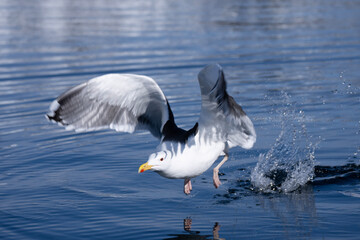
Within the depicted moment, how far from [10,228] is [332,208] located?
402 centimetres

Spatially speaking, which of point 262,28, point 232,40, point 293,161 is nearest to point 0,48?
point 232,40

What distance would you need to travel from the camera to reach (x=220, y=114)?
739 centimetres

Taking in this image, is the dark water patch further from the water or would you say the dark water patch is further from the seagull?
the seagull

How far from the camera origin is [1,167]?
10039 millimetres

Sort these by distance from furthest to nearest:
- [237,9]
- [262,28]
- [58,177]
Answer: [237,9], [262,28], [58,177]

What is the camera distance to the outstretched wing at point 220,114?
671 cm

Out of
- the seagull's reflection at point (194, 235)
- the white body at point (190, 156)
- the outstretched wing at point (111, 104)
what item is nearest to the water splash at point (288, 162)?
the white body at point (190, 156)

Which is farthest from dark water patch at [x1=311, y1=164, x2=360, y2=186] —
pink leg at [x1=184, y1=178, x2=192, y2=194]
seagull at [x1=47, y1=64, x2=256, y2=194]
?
pink leg at [x1=184, y1=178, x2=192, y2=194]

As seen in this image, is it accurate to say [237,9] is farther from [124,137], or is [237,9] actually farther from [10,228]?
[10,228]

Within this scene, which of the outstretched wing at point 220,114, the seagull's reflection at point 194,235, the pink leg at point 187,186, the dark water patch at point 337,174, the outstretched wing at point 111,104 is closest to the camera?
the outstretched wing at point 220,114

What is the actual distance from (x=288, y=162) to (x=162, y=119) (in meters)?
2.52

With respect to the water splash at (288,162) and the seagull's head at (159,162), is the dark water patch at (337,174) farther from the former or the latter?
the seagull's head at (159,162)

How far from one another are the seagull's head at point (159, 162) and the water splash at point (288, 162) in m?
1.87

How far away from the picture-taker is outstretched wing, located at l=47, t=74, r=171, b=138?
7730 millimetres
